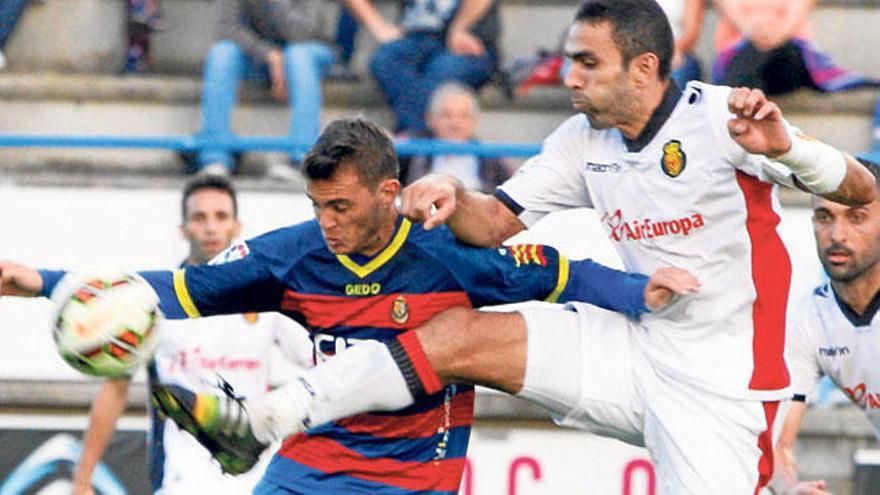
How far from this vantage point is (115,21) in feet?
35.1

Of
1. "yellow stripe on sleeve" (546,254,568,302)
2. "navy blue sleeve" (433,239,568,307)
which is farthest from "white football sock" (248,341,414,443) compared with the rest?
"yellow stripe on sleeve" (546,254,568,302)

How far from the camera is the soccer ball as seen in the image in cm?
559

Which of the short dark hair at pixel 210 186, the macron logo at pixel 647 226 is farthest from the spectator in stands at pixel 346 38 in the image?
the macron logo at pixel 647 226

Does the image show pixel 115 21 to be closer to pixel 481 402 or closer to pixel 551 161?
pixel 481 402

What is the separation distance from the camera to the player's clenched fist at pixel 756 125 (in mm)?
5590

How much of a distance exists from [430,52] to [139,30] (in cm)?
179

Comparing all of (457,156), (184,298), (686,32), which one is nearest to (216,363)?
(457,156)

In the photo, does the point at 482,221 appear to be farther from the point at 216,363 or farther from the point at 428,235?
the point at 216,363

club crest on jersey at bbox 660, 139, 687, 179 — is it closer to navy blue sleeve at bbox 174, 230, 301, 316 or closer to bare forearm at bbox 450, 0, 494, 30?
navy blue sleeve at bbox 174, 230, 301, 316

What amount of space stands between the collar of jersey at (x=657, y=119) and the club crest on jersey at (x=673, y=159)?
0.07 metres

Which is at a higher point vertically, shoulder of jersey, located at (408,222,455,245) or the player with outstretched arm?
shoulder of jersey, located at (408,222,455,245)

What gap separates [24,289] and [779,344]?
2.42 m

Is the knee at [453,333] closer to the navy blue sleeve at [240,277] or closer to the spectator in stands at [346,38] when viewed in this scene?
the navy blue sleeve at [240,277]

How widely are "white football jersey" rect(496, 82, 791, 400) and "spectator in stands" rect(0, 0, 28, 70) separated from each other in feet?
16.3
